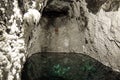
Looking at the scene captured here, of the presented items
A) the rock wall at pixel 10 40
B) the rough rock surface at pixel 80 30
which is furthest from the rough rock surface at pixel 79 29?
the rock wall at pixel 10 40

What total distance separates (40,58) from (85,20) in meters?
1.80

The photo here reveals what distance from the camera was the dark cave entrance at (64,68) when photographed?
20.4 feet

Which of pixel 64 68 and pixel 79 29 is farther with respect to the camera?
pixel 79 29

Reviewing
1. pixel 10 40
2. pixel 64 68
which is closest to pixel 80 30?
pixel 64 68

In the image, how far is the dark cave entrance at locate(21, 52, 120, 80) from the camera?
6220 mm

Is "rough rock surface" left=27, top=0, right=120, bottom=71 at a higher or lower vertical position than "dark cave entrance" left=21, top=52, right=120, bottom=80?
higher

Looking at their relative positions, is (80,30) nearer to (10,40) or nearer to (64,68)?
(64,68)

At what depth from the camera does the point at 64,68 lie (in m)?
6.67

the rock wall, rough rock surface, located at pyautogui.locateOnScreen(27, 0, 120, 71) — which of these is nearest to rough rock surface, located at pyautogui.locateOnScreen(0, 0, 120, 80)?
rough rock surface, located at pyautogui.locateOnScreen(27, 0, 120, 71)

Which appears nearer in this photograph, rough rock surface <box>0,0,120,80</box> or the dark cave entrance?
the dark cave entrance

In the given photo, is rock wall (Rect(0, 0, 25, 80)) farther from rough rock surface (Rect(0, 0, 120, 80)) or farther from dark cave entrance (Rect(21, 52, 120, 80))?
dark cave entrance (Rect(21, 52, 120, 80))

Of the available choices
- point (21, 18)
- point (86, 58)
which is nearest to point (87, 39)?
point (86, 58)

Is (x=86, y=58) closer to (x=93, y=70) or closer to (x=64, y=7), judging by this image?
(x=93, y=70)

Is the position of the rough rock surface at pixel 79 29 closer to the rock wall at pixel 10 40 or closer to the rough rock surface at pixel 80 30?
the rough rock surface at pixel 80 30
